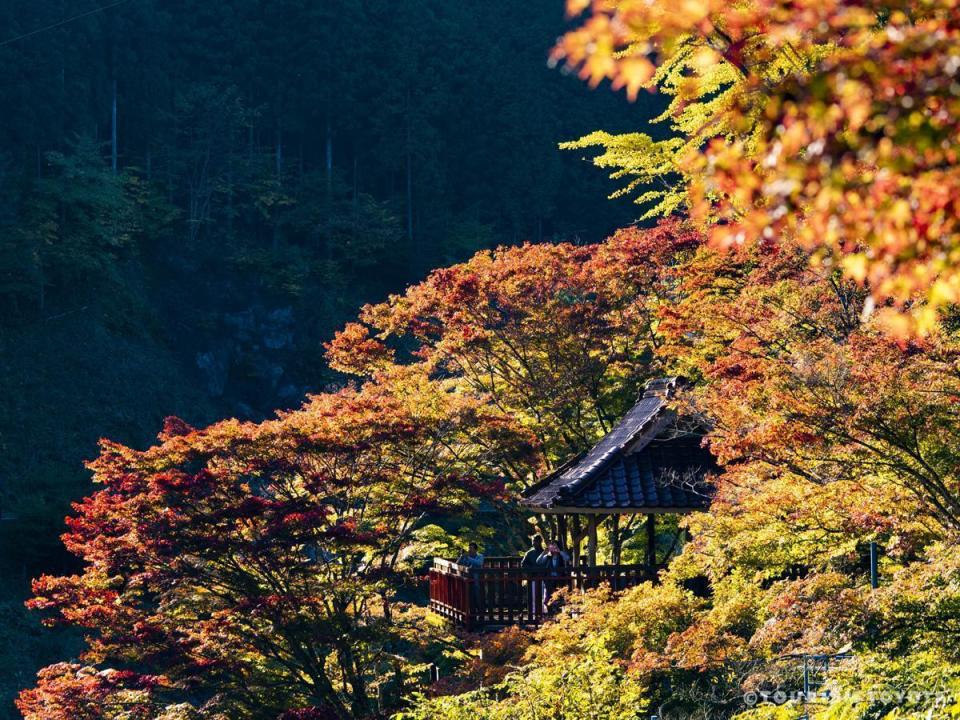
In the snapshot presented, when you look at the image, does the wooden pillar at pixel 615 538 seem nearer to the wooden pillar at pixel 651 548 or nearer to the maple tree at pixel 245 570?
the wooden pillar at pixel 651 548

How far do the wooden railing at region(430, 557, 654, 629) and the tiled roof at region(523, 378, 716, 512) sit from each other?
789 millimetres

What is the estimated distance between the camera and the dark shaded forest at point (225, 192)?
31.8 meters

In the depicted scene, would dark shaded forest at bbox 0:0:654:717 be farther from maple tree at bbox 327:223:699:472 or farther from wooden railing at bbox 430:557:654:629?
wooden railing at bbox 430:557:654:629

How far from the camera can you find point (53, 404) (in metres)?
31.3

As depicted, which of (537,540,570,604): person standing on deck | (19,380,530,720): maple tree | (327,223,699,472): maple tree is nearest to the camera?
(19,380,530,720): maple tree

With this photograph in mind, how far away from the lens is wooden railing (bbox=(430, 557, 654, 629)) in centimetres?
1444

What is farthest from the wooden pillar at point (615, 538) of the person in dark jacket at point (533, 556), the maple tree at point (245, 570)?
the maple tree at point (245, 570)

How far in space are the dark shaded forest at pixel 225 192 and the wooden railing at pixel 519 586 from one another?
42.4 feet

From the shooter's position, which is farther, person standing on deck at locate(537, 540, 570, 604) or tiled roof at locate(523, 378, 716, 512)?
tiled roof at locate(523, 378, 716, 512)

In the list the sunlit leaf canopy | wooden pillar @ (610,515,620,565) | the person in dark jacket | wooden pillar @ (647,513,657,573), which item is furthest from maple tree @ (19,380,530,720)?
the sunlit leaf canopy

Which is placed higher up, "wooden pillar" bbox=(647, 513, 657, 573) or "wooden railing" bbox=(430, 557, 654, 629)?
"wooden pillar" bbox=(647, 513, 657, 573)

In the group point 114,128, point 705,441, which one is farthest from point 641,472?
point 114,128

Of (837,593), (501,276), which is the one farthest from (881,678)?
(501,276)

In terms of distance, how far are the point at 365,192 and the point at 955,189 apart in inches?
1603
